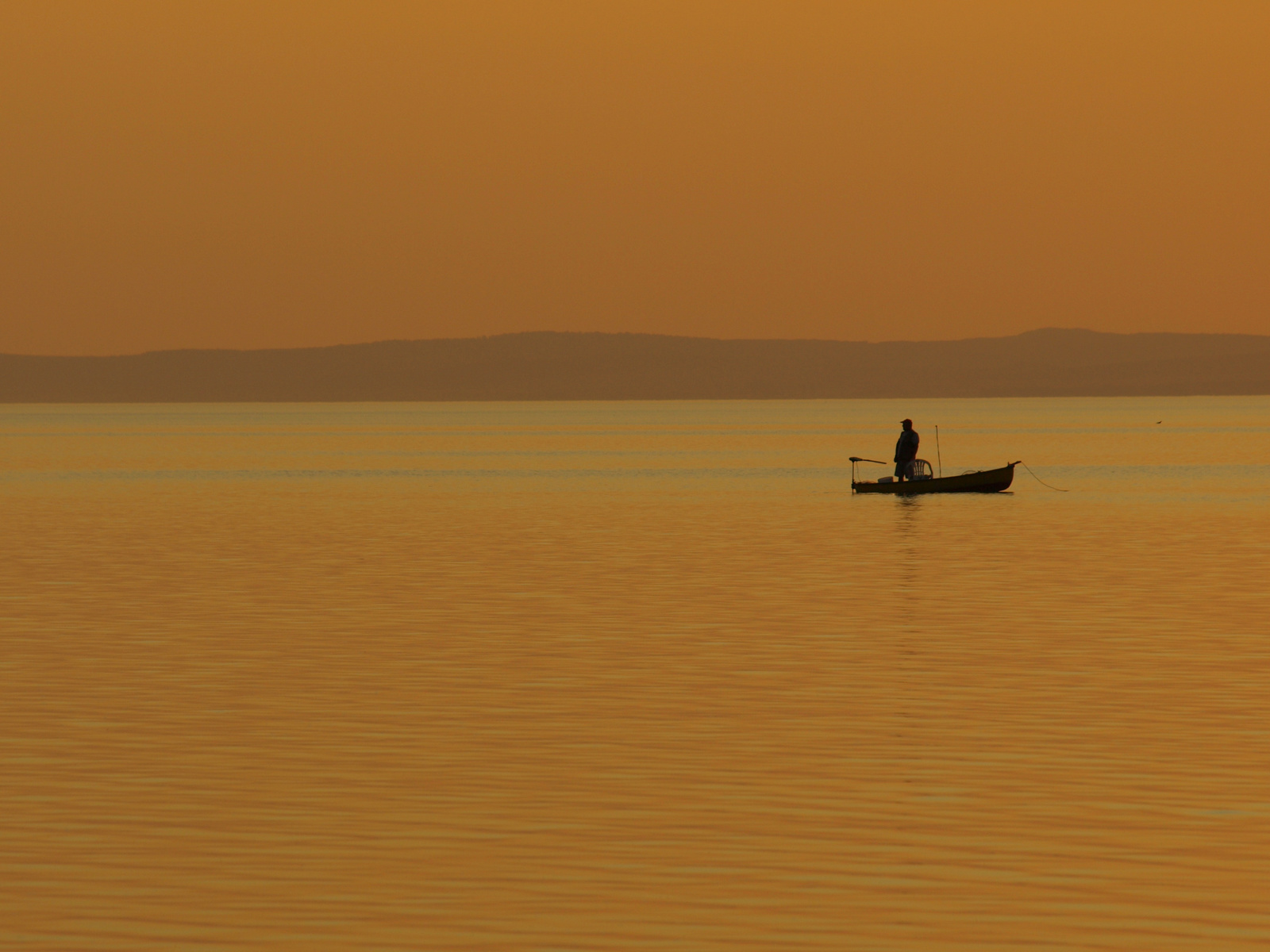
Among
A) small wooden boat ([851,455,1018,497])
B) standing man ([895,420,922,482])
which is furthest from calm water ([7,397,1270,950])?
small wooden boat ([851,455,1018,497])

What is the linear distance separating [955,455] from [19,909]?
433 feet

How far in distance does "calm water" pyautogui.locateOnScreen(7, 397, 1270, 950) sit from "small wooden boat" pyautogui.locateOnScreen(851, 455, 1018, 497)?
23007 mm

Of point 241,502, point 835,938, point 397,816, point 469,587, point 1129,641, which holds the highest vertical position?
point 241,502

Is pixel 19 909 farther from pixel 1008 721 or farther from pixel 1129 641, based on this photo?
pixel 1129 641

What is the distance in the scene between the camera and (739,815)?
677 inches

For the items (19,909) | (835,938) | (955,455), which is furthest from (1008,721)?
(955,455)

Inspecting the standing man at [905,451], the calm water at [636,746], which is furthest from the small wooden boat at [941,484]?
the calm water at [636,746]

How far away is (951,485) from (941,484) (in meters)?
0.79

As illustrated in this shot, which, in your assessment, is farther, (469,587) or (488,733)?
(469,587)

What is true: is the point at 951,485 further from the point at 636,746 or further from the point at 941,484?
the point at 636,746

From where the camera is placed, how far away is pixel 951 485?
75.4 metres

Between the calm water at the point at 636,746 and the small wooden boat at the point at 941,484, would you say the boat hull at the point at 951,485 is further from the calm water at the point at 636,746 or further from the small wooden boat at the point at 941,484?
the calm water at the point at 636,746

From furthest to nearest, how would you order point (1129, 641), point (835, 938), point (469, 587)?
point (469, 587) < point (1129, 641) < point (835, 938)

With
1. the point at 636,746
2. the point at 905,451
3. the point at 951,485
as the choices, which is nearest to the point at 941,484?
the point at 951,485
